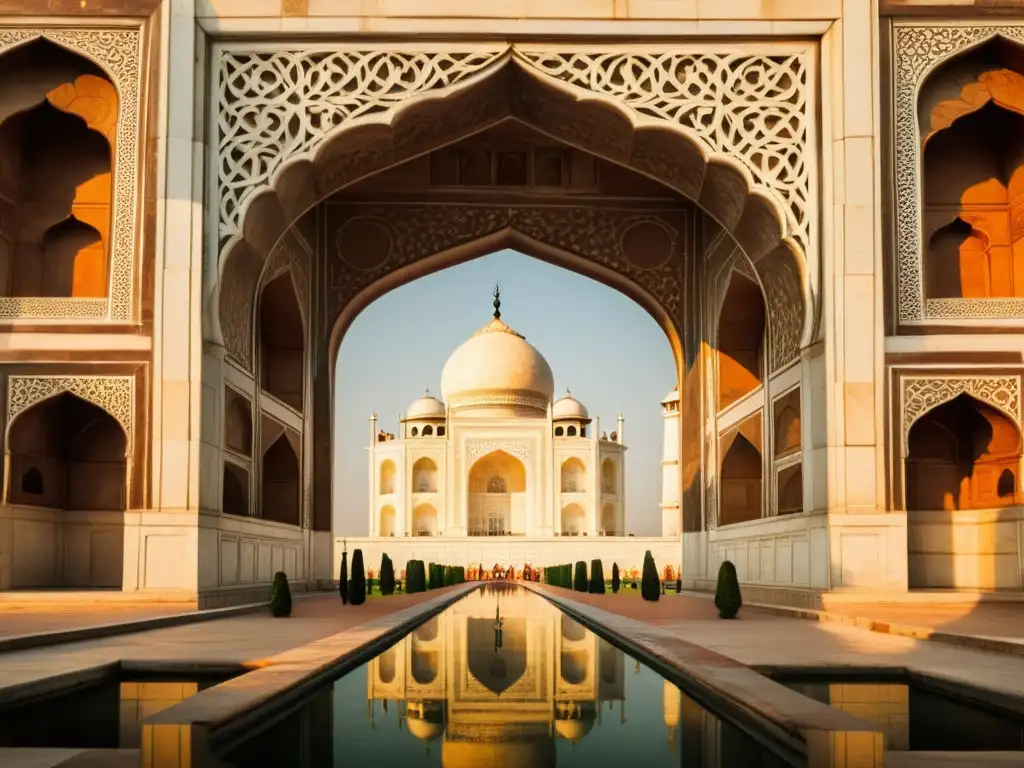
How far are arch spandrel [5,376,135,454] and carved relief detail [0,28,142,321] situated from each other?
20.4 inches

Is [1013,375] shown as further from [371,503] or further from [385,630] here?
[371,503]

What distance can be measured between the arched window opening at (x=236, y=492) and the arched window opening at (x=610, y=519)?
20554mm

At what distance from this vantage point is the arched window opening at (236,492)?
11.7 m

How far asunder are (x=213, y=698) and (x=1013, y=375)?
778 cm

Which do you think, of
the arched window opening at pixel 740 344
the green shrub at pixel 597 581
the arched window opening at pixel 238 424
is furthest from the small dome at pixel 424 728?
the green shrub at pixel 597 581

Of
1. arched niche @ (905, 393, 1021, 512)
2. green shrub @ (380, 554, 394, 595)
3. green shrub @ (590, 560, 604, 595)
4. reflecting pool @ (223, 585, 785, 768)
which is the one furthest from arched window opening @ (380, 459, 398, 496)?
reflecting pool @ (223, 585, 785, 768)

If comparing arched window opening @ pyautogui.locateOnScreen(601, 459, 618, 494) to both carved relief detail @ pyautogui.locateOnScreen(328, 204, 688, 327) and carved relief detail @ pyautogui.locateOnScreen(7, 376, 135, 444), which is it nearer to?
carved relief detail @ pyautogui.locateOnScreen(328, 204, 688, 327)

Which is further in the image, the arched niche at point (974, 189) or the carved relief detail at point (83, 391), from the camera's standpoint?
the arched niche at point (974, 189)

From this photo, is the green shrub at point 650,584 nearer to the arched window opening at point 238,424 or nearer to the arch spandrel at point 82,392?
the arched window opening at point 238,424

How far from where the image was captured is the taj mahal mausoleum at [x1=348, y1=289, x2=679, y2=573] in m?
30.4

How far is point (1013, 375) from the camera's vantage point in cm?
970

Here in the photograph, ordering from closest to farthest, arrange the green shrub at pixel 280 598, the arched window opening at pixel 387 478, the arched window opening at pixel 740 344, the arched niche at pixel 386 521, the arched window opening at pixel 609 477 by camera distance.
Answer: the green shrub at pixel 280 598
the arched window opening at pixel 740 344
the arched window opening at pixel 609 477
the arched window opening at pixel 387 478
the arched niche at pixel 386 521

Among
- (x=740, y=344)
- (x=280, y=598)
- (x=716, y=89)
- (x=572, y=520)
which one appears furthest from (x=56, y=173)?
(x=572, y=520)

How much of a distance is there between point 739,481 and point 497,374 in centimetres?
1792
